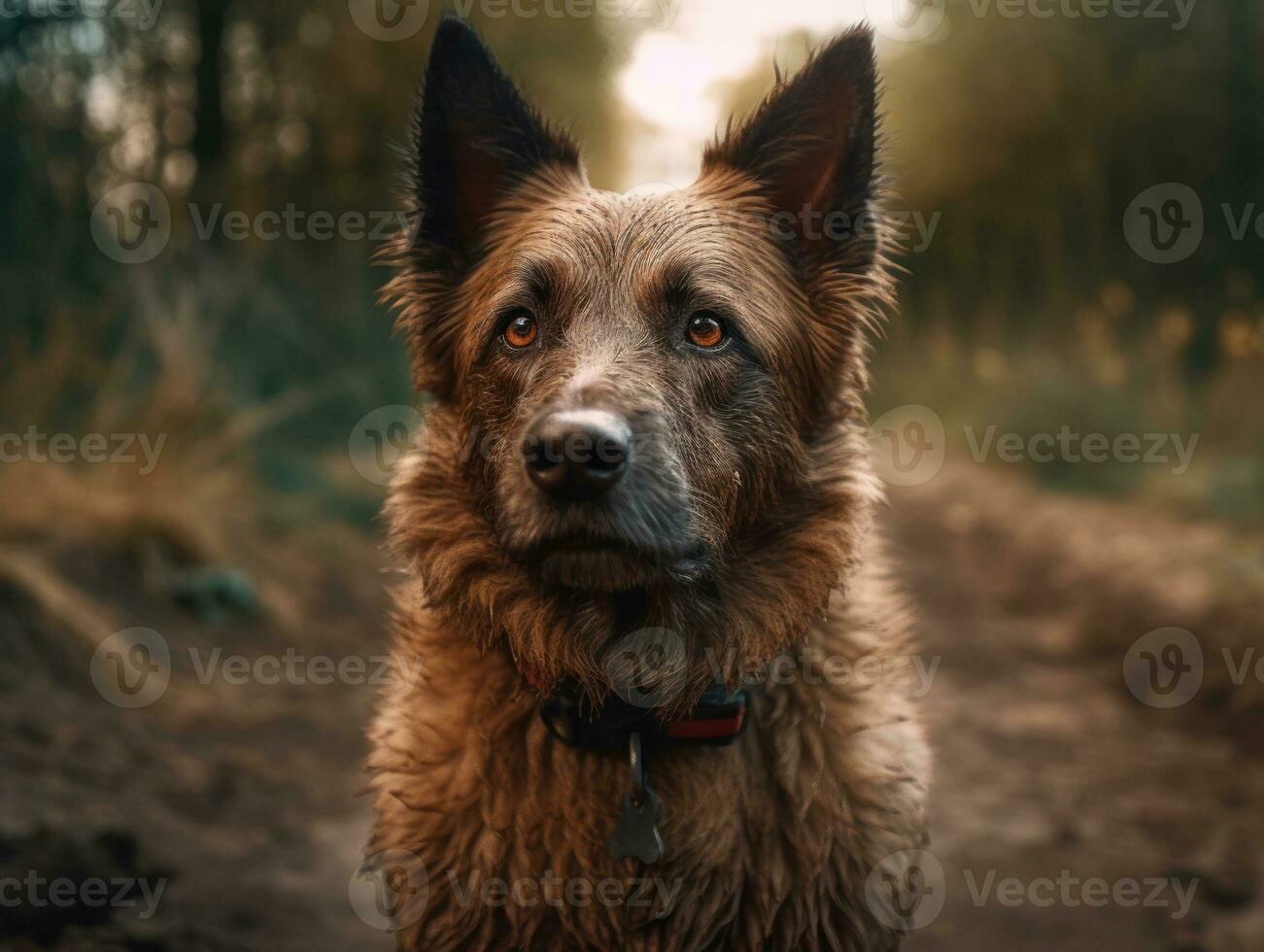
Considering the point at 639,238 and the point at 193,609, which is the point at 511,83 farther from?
the point at 193,609

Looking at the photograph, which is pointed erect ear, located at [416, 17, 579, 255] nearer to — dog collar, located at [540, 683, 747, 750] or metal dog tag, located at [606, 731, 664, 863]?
dog collar, located at [540, 683, 747, 750]

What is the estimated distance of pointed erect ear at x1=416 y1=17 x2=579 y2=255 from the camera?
10.5 feet

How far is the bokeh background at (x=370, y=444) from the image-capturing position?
14.2 feet

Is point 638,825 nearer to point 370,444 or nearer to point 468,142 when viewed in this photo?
point 468,142

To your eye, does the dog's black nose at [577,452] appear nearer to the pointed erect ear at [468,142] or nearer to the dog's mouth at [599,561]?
the dog's mouth at [599,561]

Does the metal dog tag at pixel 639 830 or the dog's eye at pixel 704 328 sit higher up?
the dog's eye at pixel 704 328

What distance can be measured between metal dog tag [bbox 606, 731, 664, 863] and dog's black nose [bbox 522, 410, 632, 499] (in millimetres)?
795

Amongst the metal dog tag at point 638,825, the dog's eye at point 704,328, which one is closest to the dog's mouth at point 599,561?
the metal dog tag at point 638,825

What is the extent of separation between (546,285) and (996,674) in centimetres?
544

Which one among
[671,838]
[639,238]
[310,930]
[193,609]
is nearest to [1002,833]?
[671,838]

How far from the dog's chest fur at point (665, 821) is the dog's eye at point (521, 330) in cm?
100

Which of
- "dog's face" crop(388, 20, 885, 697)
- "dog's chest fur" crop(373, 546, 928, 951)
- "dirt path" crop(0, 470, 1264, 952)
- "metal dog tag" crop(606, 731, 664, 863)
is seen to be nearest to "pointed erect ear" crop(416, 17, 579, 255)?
"dog's face" crop(388, 20, 885, 697)

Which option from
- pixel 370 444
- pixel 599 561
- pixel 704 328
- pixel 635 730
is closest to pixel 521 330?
pixel 704 328

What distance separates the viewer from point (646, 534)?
8.73ft
